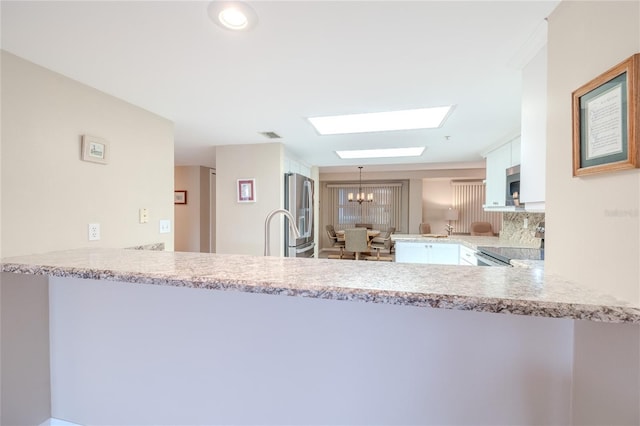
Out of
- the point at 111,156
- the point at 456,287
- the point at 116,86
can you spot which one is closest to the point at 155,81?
the point at 116,86

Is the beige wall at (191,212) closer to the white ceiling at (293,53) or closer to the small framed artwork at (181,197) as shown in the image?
the small framed artwork at (181,197)

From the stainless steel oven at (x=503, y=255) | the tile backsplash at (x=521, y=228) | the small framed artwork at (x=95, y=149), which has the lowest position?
the stainless steel oven at (x=503, y=255)

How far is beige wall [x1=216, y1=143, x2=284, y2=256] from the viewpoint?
345 centimetres

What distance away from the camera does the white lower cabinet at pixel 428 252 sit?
3.70m

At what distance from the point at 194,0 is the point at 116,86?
45.6 inches

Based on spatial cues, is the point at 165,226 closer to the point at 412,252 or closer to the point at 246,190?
the point at 246,190

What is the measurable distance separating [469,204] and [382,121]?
7059 millimetres

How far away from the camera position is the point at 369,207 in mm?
9180

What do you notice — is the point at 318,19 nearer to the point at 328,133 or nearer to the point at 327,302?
the point at 327,302

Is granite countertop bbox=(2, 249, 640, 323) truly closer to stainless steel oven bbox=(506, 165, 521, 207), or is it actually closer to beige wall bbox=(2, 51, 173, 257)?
beige wall bbox=(2, 51, 173, 257)

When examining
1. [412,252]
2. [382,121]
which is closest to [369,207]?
[412,252]

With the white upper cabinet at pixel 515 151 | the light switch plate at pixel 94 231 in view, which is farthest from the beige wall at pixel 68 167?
the white upper cabinet at pixel 515 151

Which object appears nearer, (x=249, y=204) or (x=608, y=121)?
(x=608, y=121)

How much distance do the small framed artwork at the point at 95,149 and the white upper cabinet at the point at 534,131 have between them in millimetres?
2570
